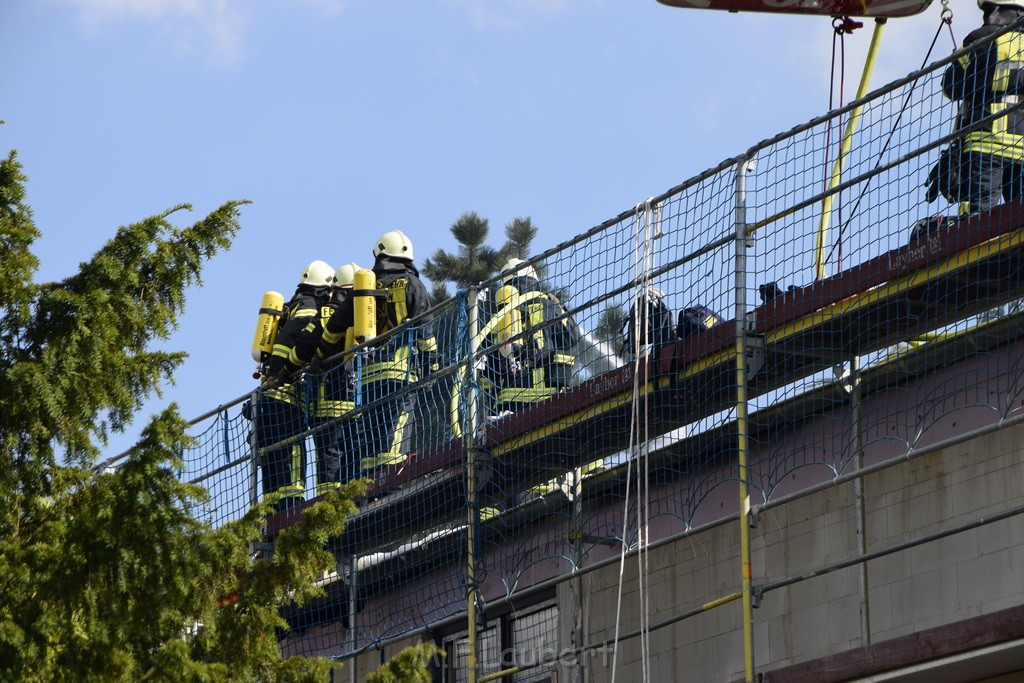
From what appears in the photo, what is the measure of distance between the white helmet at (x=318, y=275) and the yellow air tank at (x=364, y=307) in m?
2.01

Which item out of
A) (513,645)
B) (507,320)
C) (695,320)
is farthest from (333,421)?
(695,320)

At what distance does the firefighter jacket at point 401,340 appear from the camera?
11289mm

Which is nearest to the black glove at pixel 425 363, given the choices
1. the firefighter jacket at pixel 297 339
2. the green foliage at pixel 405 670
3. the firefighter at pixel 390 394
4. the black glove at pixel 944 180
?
the firefighter at pixel 390 394

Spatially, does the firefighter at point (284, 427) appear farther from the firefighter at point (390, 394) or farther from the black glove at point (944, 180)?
the black glove at point (944, 180)

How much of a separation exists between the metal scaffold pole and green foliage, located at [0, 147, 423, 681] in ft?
6.76

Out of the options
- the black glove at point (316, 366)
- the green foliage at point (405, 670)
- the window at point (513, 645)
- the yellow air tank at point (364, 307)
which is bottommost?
the green foliage at point (405, 670)

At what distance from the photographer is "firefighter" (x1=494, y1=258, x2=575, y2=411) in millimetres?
10188

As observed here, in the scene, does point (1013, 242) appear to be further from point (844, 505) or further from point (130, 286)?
point (130, 286)

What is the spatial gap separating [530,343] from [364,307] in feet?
8.92

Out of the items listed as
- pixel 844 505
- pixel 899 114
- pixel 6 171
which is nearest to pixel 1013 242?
pixel 899 114

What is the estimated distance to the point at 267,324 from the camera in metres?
14.7

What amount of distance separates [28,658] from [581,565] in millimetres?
3560

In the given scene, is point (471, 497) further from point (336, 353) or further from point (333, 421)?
point (336, 353)

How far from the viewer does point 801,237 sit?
8.64m
